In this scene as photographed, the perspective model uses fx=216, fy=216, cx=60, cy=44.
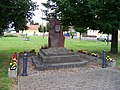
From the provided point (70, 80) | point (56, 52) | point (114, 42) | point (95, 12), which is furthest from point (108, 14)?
point (70, 80)

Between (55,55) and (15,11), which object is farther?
(15,11)

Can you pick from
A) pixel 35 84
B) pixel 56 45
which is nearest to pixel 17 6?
pixel 56 45

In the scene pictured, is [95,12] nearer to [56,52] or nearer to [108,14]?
[108,14]

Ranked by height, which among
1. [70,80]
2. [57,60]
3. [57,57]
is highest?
[57,57]

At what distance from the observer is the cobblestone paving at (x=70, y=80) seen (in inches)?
290

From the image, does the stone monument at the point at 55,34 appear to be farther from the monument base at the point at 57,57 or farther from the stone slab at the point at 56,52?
the monument base at the point at 57,57

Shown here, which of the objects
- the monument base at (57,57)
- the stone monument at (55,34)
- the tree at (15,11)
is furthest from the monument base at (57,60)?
the tree at (15,11)

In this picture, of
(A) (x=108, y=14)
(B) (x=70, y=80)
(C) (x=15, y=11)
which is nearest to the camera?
(B) (x=70, y=80)

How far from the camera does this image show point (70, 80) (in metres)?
8.35

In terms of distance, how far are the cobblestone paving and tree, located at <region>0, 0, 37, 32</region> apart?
15.3ft

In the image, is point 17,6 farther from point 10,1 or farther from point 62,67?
point 62,67

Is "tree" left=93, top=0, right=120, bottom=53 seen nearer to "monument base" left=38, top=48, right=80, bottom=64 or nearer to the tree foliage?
the tree foliage

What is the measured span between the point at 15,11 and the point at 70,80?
23.2 feet

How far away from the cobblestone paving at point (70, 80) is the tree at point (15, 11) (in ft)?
15.3
